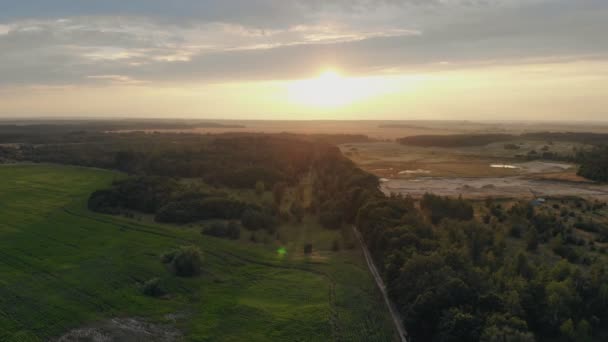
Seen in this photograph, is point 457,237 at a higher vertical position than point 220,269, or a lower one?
higher

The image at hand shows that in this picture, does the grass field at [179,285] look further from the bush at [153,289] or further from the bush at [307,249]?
the bush at [307,249]

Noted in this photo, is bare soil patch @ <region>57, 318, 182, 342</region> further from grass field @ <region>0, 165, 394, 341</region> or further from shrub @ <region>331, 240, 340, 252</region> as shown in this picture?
shrub @ <region>331, 240, 340, 252</region>

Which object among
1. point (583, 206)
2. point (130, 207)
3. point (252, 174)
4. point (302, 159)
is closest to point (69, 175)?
point (130, 207)

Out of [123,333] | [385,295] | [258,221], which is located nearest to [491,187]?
[258,221]

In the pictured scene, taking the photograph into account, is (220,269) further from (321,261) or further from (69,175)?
(69,175)

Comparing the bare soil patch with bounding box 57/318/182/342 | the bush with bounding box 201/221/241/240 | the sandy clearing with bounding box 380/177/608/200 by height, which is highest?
the sandy clearing with bounding box 380/177/608/200

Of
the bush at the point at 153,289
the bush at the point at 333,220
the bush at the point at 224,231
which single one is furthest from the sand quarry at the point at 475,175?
the bush at the point at 153,289

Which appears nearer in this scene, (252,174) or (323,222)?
(323,222)

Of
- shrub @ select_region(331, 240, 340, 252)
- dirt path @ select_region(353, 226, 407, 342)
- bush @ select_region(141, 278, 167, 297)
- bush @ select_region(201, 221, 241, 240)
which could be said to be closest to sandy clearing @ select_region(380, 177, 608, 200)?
shrub @ select_region(331, 240, 340, 252)
